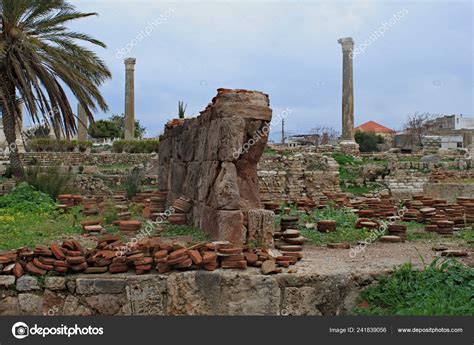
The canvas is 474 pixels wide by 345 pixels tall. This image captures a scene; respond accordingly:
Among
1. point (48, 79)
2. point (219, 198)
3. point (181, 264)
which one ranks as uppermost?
point (48, 79)

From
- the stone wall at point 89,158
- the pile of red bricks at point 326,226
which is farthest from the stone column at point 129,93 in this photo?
the pile of red bricks at point 326,226

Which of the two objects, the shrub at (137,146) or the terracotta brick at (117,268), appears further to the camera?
the shrub at (137,146)

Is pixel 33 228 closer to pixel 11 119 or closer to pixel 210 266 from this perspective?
pixel 210 266

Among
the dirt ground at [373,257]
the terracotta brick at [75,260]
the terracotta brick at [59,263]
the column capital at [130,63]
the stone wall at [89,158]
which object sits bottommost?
the dirt ground at [373,257]

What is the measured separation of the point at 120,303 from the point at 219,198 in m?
1.88

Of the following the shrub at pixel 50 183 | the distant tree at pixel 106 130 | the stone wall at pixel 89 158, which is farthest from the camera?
the distant tree at pixel 106 130

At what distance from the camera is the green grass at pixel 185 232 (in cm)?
738

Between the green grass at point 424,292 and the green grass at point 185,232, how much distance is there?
8.19 ft

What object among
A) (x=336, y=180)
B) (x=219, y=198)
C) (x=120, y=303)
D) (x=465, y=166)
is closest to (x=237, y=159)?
(x=219, y=198)

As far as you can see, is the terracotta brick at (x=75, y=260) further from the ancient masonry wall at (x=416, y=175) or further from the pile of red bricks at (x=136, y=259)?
the ancient masonry wall at (x=416, y=175)

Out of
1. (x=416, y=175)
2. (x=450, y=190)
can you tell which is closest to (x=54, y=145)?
(x=416, y=175)

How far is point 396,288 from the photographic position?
5547mm

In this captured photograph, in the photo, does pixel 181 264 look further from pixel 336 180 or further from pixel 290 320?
pixel 336 180

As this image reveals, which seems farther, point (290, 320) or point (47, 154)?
point (47, 154)
